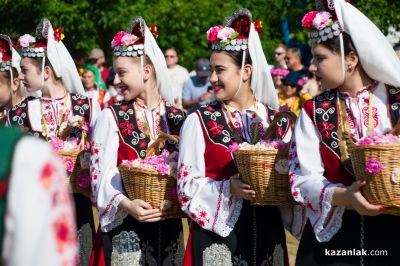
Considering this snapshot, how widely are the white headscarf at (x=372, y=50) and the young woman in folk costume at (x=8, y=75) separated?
3522mm

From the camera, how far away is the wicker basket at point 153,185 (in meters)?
4.98

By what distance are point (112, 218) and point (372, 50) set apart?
1981mm

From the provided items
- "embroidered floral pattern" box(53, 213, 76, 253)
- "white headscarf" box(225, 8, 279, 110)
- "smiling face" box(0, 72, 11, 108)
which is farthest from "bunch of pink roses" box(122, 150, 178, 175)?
"embroidered floral pattern" box(53, 213, 76, 253)

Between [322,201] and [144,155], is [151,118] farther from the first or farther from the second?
[322,201]

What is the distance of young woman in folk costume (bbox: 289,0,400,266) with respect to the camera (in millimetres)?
4051

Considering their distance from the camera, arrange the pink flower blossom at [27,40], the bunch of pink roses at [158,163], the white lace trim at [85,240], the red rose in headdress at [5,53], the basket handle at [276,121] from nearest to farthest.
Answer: the basket handle at [276,121] < the bunch of pink roses at [158,163] < the white lace trim at [85,240] < the pink flower blossom at [27,40] < the red rose in headdress at [5,53]

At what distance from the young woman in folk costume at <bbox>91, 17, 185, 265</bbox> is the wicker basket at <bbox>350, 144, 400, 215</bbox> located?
1.77 m

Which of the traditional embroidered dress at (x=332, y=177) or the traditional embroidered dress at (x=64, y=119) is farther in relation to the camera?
the traditional embroidered dress at (x=64, y=119)

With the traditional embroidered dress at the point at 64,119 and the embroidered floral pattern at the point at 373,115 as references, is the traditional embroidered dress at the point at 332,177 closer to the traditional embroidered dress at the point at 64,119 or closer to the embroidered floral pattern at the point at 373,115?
the embroidered floral pattern at the point at 373,115

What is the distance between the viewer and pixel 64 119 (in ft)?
20.8

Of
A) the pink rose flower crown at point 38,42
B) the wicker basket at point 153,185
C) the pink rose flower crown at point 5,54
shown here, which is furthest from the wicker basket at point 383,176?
the pink rose flower crown at point 5,54

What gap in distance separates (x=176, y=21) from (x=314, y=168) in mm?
11128

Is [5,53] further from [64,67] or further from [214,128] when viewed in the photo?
[214,128]
